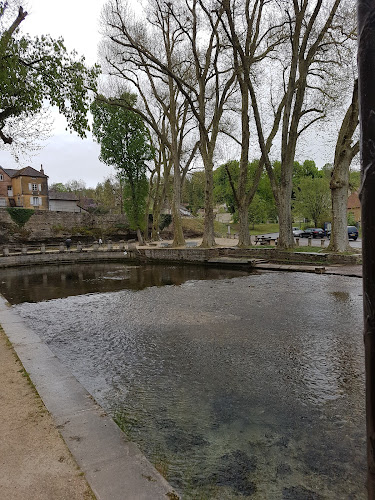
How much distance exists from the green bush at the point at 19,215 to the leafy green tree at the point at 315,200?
2880 centimetres

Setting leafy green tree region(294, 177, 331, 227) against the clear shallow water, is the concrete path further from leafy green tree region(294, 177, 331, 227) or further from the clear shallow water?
leafy green tree region(294, 177, 331, 227)

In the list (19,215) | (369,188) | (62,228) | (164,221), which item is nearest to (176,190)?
(62,228)

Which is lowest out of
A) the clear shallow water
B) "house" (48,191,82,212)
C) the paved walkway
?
the clear shallow water

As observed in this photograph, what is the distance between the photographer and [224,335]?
7.07 m

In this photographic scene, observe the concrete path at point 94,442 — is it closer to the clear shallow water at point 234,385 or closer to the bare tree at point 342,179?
the clear shallow water at point 234,385

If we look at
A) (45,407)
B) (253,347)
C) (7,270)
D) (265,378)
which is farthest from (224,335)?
(7,270)

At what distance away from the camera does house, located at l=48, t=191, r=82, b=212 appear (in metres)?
58.9

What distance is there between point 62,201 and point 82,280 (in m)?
47.3

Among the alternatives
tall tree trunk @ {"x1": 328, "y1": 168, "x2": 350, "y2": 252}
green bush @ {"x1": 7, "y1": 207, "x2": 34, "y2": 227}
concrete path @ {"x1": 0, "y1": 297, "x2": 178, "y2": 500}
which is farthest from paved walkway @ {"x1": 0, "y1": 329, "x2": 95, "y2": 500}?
green bush @ {"x1": 7, "y1": 207, "x2": 34, "y2": 227}

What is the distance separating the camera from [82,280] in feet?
54.6

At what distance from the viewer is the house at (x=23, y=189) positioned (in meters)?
54.2

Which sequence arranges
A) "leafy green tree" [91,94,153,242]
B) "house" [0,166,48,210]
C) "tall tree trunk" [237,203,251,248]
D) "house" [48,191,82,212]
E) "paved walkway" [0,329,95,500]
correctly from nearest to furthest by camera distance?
1. "paved walkway" [0,329,95,500]
2. "tall tree trunk" [237,203,251,248]
3. "leafy green tree" [91,94,153,242]
4. "house" [0,166,48,210]
5. "house" [48,191,82,212]

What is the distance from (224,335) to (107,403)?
320 cm

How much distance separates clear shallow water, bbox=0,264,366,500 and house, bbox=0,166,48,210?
164 feet
